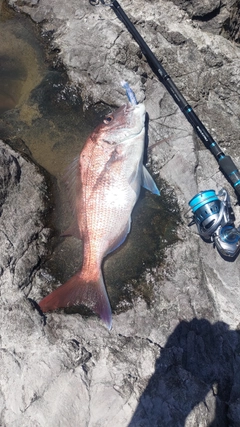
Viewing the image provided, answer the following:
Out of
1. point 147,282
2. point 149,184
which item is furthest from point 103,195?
point 147,282

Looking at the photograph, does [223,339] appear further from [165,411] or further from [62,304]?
[62,304]

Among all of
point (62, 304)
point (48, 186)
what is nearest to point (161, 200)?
point (48, 186)

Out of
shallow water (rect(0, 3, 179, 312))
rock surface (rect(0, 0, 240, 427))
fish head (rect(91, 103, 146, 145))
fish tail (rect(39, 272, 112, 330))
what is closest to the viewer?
rock surface (rect(0, 0, 240, 427))

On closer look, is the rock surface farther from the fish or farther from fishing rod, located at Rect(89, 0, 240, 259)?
the fish

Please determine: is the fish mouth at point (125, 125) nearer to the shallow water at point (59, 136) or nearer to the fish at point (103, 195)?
the fish at point (103, 195)

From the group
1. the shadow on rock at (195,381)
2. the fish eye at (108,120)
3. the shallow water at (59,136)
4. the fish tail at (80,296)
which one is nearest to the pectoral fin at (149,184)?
the shallow water at (59,136)

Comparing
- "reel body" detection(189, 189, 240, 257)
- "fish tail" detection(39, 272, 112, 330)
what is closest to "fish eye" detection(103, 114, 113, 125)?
"reel body" detection(189, 189, 240, 257)
